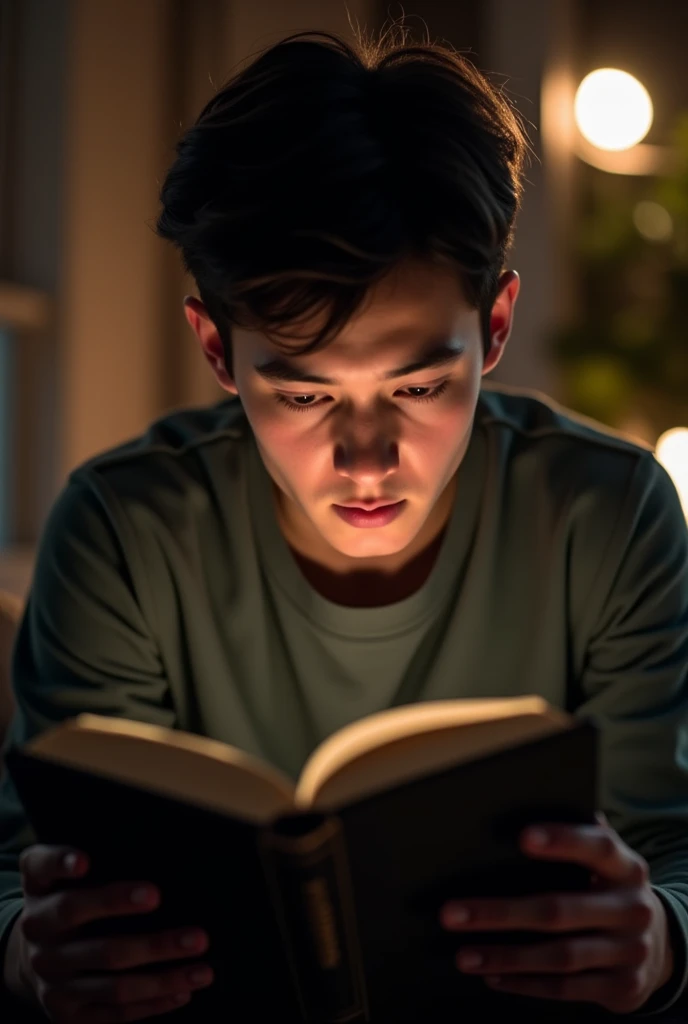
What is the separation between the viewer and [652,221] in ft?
9.58

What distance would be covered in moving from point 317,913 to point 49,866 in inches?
7.9

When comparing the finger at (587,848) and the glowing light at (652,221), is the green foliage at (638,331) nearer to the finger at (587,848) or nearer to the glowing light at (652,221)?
the glowing light at (652,221)

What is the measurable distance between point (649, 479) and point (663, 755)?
258mm

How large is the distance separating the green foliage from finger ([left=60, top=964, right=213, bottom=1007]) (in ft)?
7.04

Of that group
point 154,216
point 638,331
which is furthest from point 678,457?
point 154,216

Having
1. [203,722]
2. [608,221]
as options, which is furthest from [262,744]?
[608,221]

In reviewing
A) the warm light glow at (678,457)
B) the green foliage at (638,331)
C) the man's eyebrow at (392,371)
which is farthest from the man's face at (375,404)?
the green foliage at (638,331)

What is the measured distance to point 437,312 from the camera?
3.07ft

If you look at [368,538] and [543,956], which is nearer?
[543,956]

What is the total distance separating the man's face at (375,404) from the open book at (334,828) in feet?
0.97

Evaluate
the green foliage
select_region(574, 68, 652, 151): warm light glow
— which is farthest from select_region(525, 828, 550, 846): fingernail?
select_region(574, 68, 652, 151): warm light glow

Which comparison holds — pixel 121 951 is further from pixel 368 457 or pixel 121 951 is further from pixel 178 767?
pixel 368 457

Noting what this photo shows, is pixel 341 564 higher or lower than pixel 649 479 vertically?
lower

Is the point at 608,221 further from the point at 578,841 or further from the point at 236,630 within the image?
the point at 578,841
